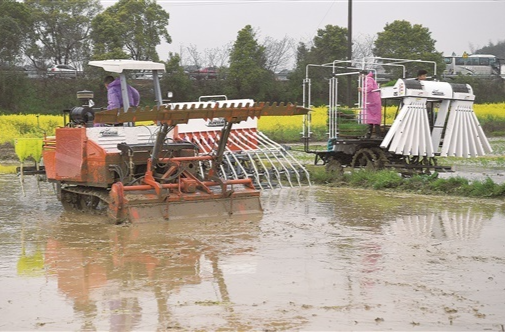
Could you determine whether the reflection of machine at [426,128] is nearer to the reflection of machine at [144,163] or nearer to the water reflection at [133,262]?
the reflection of machine at [144,163]

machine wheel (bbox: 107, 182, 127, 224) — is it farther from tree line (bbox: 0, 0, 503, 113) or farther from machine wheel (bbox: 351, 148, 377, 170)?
tree line (bbox: 0, 0, 503, 113)

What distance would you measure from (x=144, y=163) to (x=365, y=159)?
7474 mm

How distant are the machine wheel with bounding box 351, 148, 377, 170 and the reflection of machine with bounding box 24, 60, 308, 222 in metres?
5.51

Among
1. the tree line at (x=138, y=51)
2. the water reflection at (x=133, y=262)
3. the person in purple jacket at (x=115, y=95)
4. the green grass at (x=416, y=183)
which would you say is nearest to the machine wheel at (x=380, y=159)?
the green grass at (x=416, y=183)

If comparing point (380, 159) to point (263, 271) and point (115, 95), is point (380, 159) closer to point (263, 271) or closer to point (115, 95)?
point (115, 95)

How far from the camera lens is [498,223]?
41.7ft

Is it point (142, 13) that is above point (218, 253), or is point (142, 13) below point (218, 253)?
above

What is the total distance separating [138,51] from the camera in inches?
1964

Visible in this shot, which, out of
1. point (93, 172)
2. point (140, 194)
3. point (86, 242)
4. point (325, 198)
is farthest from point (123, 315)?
point (325, 198)

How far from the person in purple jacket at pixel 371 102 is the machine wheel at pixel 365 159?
0.39 metres

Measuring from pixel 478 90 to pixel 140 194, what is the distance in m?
41.2

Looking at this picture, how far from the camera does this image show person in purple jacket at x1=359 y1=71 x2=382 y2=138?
1889 cm

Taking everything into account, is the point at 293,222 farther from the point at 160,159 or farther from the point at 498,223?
the point at 498,223

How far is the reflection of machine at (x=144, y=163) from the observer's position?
12305 millimetres
